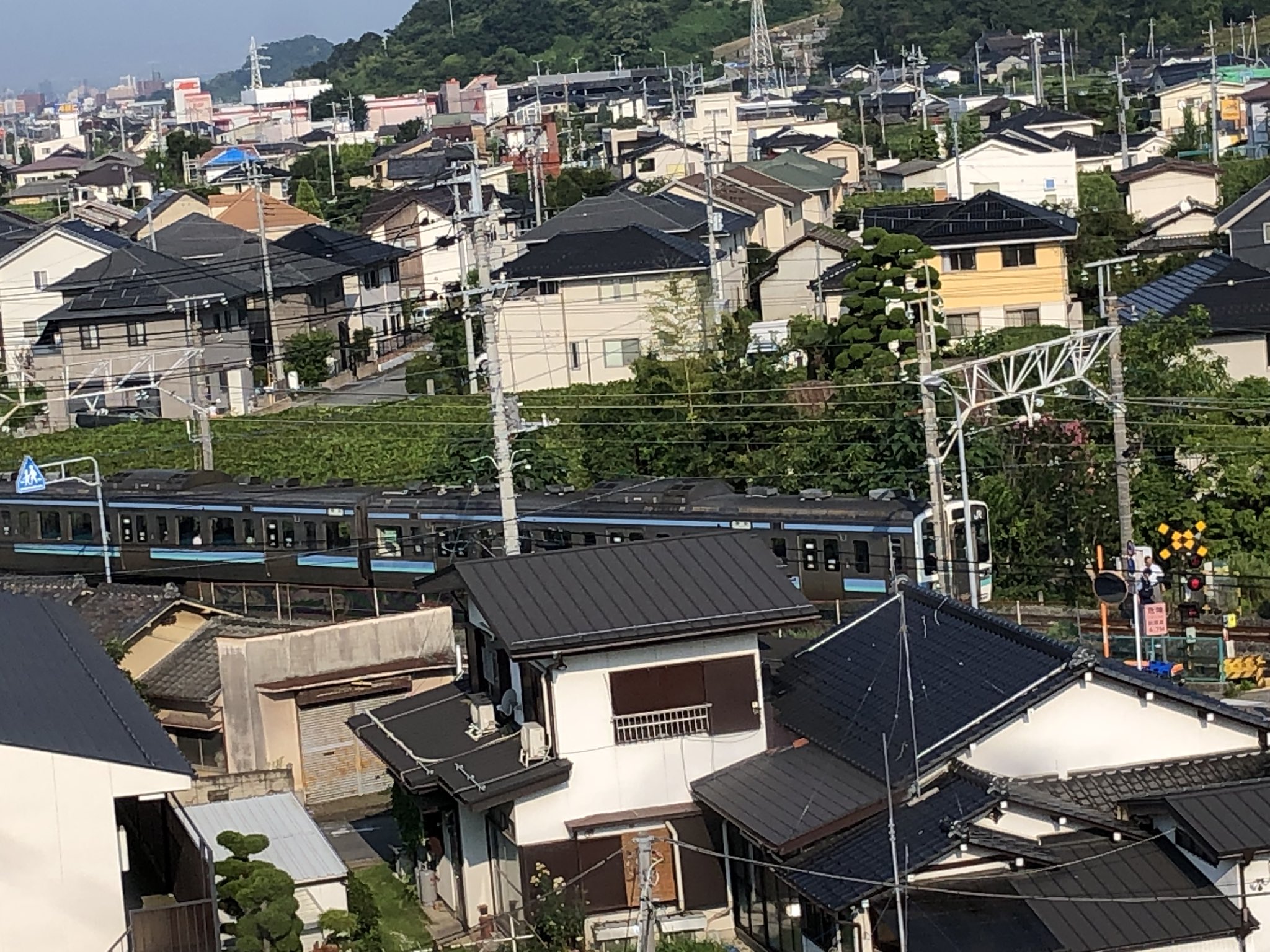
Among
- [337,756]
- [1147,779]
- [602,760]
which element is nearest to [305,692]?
[337,756]

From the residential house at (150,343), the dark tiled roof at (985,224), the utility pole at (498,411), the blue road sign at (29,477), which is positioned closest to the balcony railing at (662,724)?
the utility pole at (498,411)

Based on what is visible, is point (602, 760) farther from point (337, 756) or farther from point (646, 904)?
point (337, 756)

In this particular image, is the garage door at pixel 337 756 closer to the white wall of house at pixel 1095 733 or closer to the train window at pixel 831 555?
the train window at pixel 831 555

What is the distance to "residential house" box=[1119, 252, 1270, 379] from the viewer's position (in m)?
23.4

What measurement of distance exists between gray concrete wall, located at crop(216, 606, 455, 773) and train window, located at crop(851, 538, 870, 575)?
4.09 meters

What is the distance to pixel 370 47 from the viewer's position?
115 meters

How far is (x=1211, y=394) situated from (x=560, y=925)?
12109mm

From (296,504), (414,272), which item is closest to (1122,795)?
(296,504)

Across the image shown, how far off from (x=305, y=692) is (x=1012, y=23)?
8051 cm

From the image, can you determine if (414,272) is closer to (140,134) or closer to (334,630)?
(334,630)

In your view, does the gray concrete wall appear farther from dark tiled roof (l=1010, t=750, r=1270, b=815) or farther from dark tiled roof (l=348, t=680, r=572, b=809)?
dark tiled roof (l=1010, t=750, r=1270, b=815)

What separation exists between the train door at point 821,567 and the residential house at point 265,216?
28.1m

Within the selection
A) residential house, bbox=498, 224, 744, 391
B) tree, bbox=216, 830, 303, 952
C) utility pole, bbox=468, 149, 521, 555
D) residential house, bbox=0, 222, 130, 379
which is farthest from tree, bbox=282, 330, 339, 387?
tree, bbox=216, 830, 303, 952

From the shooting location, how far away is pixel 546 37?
101 meters
